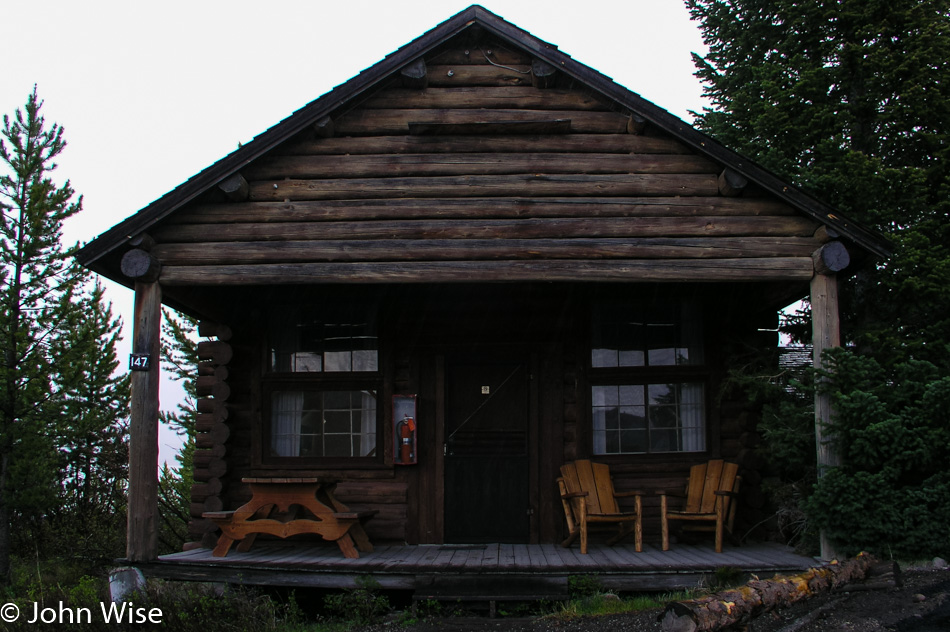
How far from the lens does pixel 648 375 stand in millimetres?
9070

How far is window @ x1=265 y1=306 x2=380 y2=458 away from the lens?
9.17 meters

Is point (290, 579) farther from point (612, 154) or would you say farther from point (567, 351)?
point (612, 154)

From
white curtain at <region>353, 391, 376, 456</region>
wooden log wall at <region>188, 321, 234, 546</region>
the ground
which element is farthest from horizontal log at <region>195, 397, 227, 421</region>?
the ground

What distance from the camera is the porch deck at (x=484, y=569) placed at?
22.6ft

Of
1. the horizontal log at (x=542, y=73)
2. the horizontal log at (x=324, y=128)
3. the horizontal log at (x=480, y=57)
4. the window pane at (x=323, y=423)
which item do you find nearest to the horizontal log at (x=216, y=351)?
the window pane at (x=323, y=423)

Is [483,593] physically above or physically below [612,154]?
below

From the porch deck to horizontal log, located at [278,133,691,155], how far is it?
3.81m

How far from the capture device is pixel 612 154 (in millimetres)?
7660

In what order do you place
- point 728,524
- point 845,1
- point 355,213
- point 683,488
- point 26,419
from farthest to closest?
1. point 26,419
2. point 845,1
3. point 683,488
4. point 728,524
5. point 355,213

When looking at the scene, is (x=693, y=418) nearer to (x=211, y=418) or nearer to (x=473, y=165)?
(x=473, y=165)

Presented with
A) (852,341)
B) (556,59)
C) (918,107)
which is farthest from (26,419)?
(918,107)

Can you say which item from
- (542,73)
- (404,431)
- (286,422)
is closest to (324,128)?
(542,73)

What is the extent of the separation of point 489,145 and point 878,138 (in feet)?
16.5

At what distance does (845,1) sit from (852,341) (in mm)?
3979
